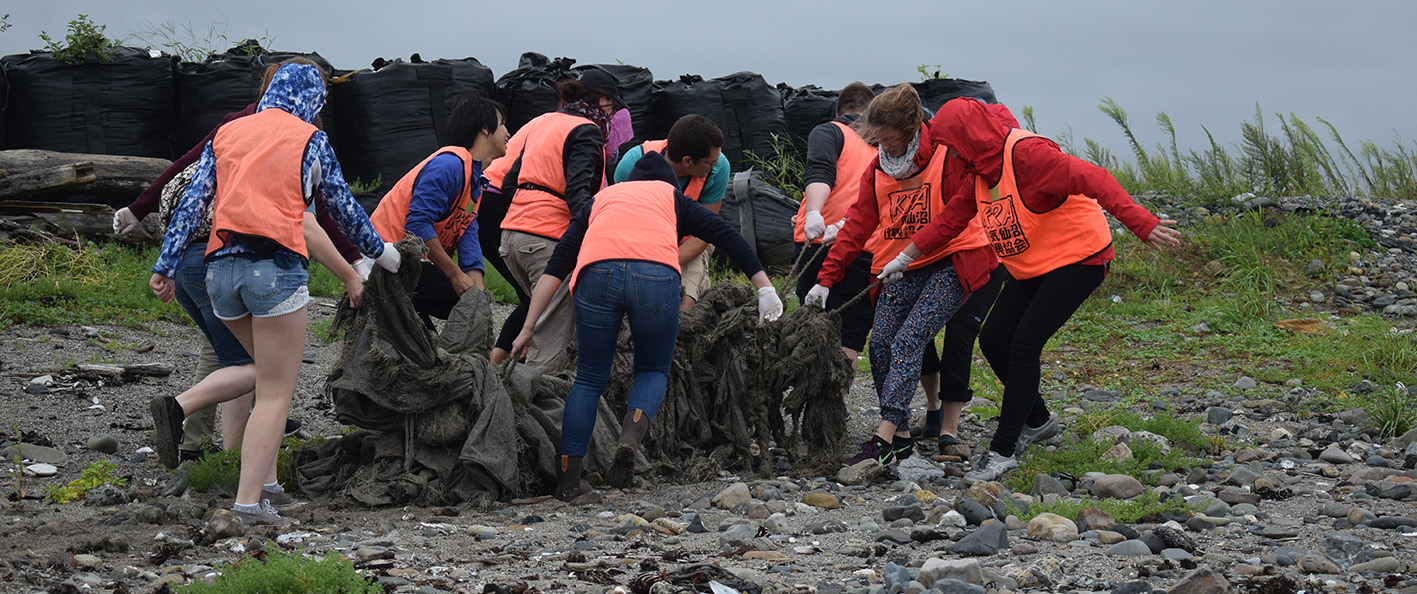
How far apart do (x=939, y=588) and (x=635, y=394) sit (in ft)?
6.05

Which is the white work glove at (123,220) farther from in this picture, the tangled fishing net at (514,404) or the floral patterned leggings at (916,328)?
the floral patterned leggings at (916,328)

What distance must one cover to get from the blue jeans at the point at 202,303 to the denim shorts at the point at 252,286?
5.2 inches

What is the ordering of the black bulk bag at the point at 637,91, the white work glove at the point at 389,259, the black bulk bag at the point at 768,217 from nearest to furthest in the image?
1. the white work glove at the point at 389,259
2. the black bulk bag at the point at 768,217
3. the black bulk bag at the point at 637,91

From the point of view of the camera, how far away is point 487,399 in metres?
4.43

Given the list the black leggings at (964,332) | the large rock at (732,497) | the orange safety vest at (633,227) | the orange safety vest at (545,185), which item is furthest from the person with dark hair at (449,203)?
the black leggings at (964,332)

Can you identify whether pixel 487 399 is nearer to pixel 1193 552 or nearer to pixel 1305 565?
pixel 1193 552

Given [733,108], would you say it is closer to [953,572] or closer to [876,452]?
[876,452]

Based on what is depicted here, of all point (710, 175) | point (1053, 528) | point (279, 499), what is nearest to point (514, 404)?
point (279, 499)

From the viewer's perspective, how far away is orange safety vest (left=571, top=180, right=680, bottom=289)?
4.34 m

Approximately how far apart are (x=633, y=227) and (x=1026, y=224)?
1.63 meters

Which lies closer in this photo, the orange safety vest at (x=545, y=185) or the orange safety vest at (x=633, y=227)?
the orange safety vest at (x=633, y=227)

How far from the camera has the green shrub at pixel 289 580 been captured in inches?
109

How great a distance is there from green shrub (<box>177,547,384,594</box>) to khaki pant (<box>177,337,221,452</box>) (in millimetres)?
2095

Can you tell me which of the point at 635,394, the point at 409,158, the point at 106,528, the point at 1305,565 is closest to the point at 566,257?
the point at 635,394
